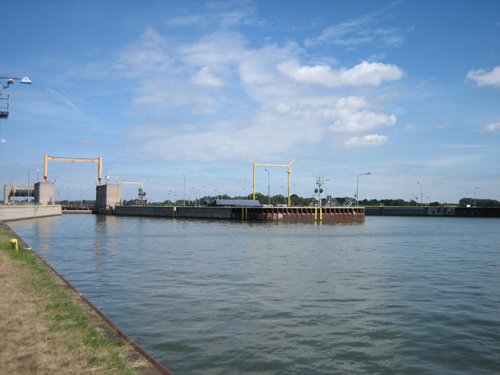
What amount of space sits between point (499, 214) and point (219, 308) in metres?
117

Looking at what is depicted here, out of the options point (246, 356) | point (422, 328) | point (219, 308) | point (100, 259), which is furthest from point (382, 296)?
point (100, 259)

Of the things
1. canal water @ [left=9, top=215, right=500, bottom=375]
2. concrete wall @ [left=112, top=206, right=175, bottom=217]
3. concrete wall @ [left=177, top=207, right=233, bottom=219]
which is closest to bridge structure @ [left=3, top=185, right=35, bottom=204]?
concrete wall @ [left=112, top=206, right=175, bottom=217]

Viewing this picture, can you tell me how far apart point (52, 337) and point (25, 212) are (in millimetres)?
78195

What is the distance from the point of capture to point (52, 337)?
8352 mm

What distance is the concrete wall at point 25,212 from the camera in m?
66.4

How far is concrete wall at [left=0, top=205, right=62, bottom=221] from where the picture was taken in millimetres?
66387

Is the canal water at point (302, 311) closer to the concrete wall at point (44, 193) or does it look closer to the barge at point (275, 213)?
the barge at point (275, 213)

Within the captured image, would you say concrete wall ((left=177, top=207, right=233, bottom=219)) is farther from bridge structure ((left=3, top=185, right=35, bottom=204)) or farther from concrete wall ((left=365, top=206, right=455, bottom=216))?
bridge structure ((left=3, top=185, right=35, bottom=204))

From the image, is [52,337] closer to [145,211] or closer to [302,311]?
[302,311]

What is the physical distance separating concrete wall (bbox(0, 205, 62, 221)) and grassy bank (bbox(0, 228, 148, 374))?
61152 mm

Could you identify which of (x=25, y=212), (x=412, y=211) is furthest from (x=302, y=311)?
(x=412, y=211)

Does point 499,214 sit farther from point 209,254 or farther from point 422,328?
point 422,328

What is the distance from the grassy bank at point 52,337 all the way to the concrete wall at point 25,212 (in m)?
61.2

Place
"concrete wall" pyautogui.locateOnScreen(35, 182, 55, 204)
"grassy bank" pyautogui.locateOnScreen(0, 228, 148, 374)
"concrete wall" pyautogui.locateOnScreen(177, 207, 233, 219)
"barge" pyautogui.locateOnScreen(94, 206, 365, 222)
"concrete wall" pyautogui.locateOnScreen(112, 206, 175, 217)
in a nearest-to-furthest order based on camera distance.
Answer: "grassy bank" pyautogui.locateOnScreen(0, 228, 148, 374)
"barge" pyautogui.locateOnScreen(94, 206, 365, 222)
"concrete wall" pyautogui.locateOnScreen(177, 207, 233, 219)
"concrete wall" pyautogui.locateOnScreen(112, 206, 175, 217)
"concrete wall" pyautogui.locateOnScreen(35, 182, 55, 204)
